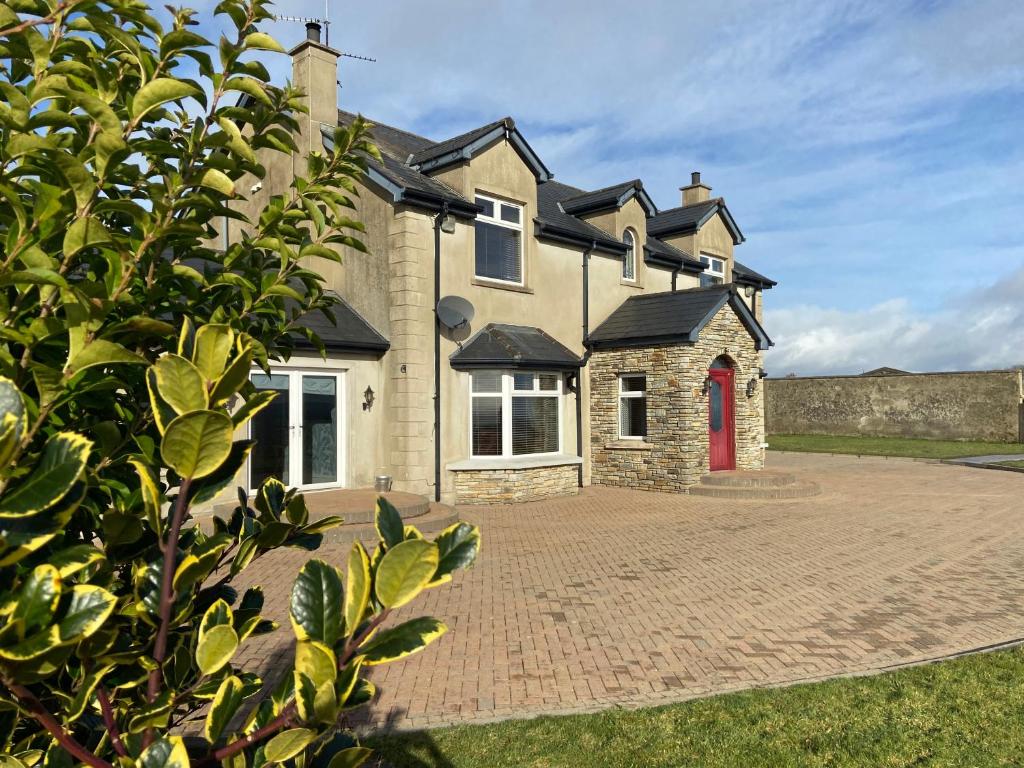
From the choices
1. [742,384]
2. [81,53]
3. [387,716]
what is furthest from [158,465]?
[742,384]

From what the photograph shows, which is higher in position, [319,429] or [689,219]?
[689,219]

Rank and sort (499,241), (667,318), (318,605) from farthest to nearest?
(667,318)
(499,241)
(318,605)

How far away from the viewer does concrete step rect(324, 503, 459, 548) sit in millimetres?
10070

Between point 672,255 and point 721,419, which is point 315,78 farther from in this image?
point 721,419

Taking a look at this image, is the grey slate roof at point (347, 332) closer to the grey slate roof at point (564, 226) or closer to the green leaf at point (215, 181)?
the grey slate roof at point (564, 226)

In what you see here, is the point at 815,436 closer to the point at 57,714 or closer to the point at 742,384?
the point at 742,384

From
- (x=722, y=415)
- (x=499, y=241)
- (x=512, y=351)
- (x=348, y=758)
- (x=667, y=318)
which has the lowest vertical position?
(x=348, y=758)

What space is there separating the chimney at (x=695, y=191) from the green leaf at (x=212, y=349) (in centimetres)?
2504

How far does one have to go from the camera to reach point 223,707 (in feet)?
4.36

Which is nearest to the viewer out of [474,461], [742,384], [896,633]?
[896,633]

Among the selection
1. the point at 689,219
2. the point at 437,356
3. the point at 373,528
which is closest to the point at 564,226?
the point at 437,356

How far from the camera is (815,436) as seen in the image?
1419 inches

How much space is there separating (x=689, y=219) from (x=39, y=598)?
21.4 m

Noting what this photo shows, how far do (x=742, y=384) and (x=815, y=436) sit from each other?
21.4 metres
